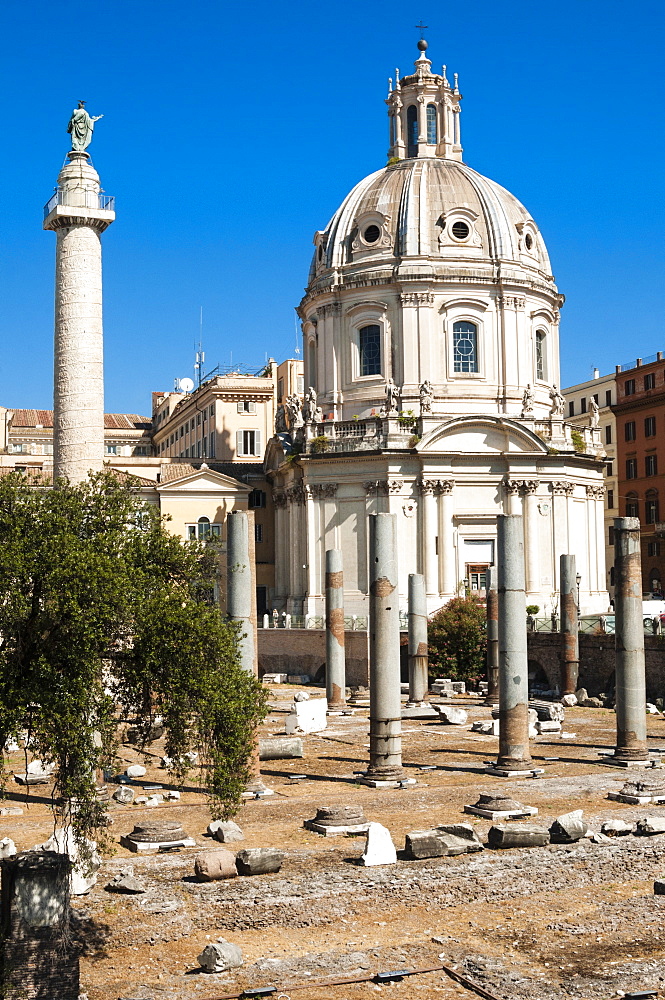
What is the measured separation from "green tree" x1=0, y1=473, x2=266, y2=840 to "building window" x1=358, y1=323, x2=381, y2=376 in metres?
44.7

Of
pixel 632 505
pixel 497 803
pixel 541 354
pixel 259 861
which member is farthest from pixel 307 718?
pixel 632 505

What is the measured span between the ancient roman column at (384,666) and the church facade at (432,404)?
90.9 feet

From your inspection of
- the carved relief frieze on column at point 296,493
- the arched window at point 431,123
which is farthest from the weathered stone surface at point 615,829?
the arched window at point 431,123

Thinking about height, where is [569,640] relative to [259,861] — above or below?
above

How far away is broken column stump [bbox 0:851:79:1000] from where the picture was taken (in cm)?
1148

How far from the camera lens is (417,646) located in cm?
3984

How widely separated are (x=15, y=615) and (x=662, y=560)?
2408 inches

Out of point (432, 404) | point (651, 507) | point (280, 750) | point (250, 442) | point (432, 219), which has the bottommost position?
point (280, 750)

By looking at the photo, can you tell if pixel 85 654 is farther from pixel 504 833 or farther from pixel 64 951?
pixel 504 833

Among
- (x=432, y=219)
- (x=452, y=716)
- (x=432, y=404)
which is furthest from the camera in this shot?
(x=432, y=219)

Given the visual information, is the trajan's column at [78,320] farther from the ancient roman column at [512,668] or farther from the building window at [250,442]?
the building window at [250,442]

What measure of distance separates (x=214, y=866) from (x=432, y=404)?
4149cm

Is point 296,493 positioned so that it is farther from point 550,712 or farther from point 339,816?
point 339,816

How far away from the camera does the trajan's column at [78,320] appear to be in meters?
39.8
